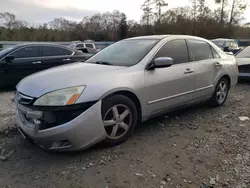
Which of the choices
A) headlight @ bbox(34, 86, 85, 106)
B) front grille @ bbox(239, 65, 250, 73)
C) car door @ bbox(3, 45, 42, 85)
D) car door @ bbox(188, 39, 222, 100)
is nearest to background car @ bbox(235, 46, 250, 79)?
front grille @ bbox(239, 65, 250, 73)

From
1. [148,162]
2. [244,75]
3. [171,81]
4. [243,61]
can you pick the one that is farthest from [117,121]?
[243,61]

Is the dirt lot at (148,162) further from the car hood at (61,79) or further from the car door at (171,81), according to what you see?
the car hood at (61,79)

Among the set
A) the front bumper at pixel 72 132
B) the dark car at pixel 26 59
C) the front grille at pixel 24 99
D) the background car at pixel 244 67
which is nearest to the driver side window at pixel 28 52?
the dark car at pixel 26 59

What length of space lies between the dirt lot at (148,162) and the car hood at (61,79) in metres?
0.82

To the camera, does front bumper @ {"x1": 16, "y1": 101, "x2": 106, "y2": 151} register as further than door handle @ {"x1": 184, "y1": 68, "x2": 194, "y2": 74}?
No

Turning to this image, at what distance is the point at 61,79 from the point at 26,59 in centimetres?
437

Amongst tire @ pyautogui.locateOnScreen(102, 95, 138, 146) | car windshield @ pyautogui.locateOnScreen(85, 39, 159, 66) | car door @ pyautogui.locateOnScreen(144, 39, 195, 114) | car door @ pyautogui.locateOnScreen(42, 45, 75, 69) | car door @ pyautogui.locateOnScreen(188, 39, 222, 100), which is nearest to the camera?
tire @ pyautogui.locateOnScreen(102, 95, 138, 146)

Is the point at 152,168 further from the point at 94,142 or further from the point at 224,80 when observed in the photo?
the point at 224,80

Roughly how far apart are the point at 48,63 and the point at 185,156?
17.7 ft

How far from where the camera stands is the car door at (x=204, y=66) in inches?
171

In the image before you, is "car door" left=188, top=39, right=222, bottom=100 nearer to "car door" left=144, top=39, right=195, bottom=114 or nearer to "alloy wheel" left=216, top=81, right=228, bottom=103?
"car door" left=144, top=39, right=195, bottom=114

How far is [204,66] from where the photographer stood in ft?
14.6

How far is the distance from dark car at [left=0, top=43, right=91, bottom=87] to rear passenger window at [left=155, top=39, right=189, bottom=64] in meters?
4.34

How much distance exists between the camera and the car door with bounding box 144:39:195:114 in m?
3.53
